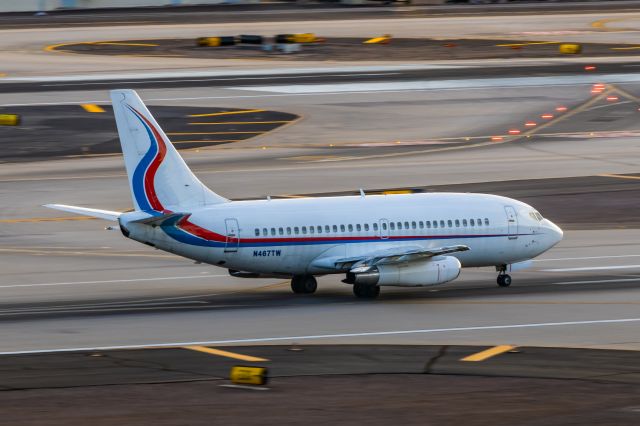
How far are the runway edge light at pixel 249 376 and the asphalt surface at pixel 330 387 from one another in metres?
0.30

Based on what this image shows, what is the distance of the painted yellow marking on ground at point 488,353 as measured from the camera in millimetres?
40594

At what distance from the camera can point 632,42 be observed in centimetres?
14525

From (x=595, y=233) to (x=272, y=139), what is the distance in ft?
115

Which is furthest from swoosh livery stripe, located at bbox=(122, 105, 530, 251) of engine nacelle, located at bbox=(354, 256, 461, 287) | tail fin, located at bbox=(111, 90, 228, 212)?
engine nacelle, located at bbox=(354, 256, 461, 287)

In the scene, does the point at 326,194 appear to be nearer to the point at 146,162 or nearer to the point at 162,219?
the point at 146,162

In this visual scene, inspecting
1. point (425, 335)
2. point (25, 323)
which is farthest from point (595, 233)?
point (25, 323)

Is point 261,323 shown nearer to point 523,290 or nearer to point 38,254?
point 523,290

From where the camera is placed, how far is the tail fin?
49.7 meters

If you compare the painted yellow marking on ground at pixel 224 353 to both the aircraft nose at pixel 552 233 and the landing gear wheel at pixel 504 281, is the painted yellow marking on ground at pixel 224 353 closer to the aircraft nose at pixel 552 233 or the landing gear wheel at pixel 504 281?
the landing gear wheel at pixel 504 281

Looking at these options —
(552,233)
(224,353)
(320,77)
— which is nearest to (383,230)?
(552,233)

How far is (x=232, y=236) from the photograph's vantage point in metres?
49.8

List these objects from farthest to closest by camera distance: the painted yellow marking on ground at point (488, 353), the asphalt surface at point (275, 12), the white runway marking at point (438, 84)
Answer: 1. the asphalt surface at point (275, 12)
2. the white runway marking at point (438, 84)
3. the painted yellow marking on ground at point (488, 353)

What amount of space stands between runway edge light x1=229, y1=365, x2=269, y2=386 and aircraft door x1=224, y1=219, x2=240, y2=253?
1299cm

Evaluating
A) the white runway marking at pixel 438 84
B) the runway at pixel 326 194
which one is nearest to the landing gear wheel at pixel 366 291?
the runway at pixel 326 194
